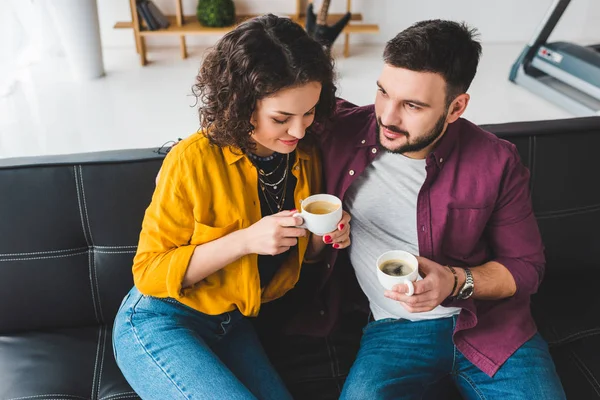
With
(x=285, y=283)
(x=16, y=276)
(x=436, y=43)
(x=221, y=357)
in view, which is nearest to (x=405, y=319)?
(x=285, y=283)

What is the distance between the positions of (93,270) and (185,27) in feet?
9.90

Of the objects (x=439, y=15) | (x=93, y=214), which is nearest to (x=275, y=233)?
(x=93, y=214)

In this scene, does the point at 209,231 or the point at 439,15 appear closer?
the point at 209,231

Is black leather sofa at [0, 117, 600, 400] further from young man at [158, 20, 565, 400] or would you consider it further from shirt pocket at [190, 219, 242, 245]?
shirt pocket at [190, 219, 242, 245]

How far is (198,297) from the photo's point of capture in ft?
4.98

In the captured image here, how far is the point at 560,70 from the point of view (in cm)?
389

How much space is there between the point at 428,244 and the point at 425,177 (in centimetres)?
17

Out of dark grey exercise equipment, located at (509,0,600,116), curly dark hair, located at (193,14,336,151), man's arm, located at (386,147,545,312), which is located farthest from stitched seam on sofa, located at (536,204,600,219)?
dark grey exercise equipment, located at (509,0,600,116)

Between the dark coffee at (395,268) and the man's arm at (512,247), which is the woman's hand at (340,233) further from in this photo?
the man's arm at (512,247)

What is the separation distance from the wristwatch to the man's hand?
0.02 m

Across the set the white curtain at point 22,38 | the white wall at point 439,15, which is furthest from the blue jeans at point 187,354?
the white wall at point 439,15

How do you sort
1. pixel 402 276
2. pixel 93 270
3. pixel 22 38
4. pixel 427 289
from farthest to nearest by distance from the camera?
pixel 22 38, pixel 93 270, pixel 427 289, pixel 402 276

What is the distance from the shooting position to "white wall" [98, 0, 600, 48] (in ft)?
15.1

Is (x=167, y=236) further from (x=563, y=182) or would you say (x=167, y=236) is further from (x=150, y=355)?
(x=563, y=182)
